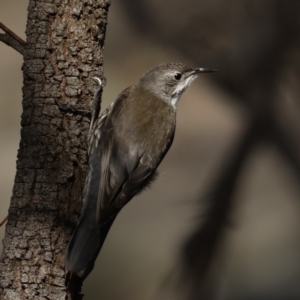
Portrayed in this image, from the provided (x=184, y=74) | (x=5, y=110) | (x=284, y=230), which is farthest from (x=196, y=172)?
(x=184, y=74)

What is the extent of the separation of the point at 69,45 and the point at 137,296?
2.81 meters

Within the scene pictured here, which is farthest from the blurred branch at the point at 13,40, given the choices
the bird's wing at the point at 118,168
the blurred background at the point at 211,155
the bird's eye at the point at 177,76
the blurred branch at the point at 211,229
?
the blurred branch at the point at 211,229

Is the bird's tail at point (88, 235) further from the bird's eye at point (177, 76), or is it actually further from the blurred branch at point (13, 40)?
the bird's eye at point (177, 76)

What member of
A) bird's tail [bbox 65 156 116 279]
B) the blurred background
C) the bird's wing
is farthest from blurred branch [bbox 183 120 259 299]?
bird's tail [bbox 65 156 116 279]

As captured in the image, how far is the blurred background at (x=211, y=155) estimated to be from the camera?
212 inches

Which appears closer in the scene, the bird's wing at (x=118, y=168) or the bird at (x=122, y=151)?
the bird at (x=122, y=151)

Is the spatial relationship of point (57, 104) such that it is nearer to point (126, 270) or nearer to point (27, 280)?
point (27, 280)

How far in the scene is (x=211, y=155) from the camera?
5.57 m

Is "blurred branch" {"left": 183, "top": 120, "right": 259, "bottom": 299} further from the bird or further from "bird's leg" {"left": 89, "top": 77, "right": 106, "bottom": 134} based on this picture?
"bird's leg" {"left": 89, "top": 77, "right": 106, "bottom": 134}

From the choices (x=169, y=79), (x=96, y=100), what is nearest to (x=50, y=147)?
(x=96, y=100)

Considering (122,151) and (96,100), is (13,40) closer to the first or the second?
(96,100)

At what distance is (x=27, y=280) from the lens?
289 centimetres

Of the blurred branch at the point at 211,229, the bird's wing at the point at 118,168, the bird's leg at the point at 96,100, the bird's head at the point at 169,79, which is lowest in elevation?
the blurred branch at the point at 211,229

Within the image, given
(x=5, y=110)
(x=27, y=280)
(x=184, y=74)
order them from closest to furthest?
(x=27, y=280)
(x=184, y=74)
(x=5, y=110)
